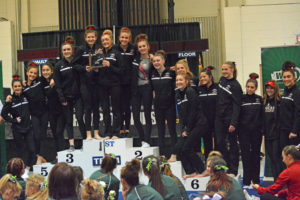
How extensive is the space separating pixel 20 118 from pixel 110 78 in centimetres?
178

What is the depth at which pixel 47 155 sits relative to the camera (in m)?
9.30

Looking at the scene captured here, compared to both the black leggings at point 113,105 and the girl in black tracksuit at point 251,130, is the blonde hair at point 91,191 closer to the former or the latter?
the black leggings at point 113,105

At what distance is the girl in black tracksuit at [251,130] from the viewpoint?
6781 millimetres

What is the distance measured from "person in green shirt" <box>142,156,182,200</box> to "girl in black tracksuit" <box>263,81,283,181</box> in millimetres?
2732

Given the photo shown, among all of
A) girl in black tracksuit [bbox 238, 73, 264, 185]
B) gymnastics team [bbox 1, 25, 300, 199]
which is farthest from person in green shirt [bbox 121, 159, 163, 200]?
girl in black tracksuit [bbox 238, 73, 264, 185]

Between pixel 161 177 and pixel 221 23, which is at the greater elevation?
pixel 221 23

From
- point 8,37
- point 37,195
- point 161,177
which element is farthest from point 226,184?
A: point 8,37

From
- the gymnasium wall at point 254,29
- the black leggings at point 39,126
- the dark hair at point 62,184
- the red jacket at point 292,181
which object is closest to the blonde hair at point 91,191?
the dark hair at point 62,184

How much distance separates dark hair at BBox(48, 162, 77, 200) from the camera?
324cm

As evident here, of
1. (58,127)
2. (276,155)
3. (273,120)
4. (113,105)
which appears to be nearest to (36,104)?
(58,127)

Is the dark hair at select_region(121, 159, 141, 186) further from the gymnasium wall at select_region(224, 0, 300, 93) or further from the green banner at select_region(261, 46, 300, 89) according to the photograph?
the gymnasium wall at select_region(224, 0, 300, 93)

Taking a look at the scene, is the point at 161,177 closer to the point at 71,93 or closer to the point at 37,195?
the point at 37,195

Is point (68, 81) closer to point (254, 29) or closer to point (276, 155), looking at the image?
point (276, 155)

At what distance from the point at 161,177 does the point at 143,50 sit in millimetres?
2723
